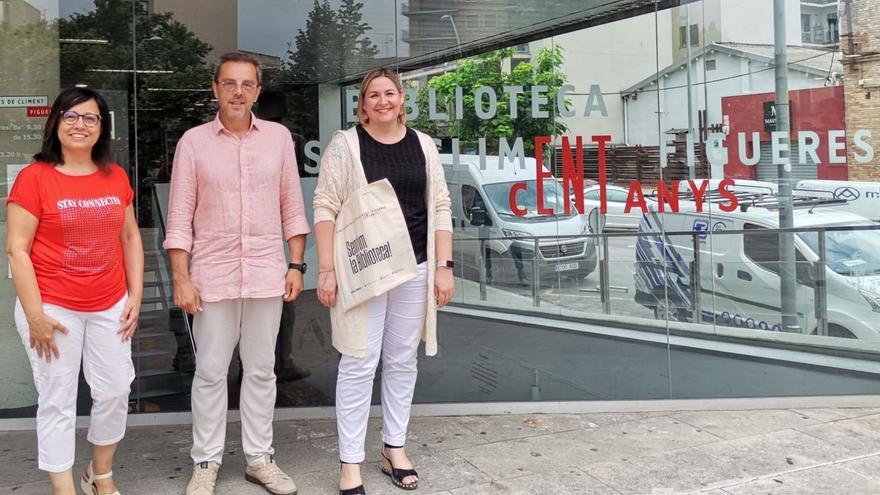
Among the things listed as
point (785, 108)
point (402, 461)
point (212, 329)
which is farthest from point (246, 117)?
point (785, 108)

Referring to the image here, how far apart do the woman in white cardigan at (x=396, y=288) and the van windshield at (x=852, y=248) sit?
264 centimetres

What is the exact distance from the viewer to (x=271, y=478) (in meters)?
3.18

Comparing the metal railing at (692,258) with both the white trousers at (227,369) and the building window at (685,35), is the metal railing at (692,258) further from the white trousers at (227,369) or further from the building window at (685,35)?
the white trousers at (227,369)

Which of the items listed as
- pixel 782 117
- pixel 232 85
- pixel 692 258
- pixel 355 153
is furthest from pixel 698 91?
pixel 232 85

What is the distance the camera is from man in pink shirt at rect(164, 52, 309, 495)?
3006 millimetres

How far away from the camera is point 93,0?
414 centimetres

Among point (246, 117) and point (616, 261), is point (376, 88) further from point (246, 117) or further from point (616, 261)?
point (616, 261)

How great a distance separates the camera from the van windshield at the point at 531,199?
14.5 feet

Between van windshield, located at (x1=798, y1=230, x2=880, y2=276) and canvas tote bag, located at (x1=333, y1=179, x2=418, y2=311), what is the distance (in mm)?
2830

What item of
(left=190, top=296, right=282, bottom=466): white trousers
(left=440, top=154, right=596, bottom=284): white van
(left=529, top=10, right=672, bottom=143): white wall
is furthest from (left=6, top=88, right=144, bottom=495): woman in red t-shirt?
(left=529, top=10, right=672, bottom=143): white wall

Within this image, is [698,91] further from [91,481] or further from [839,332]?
[91,481]

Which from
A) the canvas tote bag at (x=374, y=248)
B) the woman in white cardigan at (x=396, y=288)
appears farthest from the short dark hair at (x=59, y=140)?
the canvas tote bag at (x=374, y=248)

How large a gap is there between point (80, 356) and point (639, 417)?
3052 mm

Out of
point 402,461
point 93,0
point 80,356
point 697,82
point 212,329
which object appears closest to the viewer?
point 80,356
